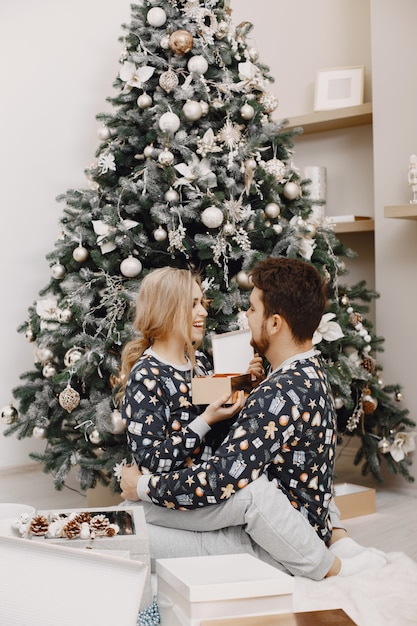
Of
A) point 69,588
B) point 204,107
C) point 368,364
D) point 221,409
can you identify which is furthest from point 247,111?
point 69,588

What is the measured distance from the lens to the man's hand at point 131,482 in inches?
92.1

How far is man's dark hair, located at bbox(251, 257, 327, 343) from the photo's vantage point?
7.40 feet

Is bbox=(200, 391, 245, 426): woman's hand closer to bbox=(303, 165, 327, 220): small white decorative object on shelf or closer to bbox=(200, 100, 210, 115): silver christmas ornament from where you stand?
bbox=(200, 100, 210, 115): silver christmas ornament

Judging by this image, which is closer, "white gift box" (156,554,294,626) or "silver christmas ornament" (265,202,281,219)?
"white gift box" (156,554,294,626)

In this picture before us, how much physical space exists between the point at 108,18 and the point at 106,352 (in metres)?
2.41

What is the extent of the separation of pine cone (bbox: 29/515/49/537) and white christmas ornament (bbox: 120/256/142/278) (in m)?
1.34

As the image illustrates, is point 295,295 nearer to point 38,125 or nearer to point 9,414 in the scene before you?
point 9,414

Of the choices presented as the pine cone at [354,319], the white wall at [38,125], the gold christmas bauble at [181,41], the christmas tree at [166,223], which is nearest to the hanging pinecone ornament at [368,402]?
the christmas tree at [166,223]

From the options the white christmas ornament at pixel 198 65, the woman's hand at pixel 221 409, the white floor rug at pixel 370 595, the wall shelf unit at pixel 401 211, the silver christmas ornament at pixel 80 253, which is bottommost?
the white floor rug at pixel 370 595

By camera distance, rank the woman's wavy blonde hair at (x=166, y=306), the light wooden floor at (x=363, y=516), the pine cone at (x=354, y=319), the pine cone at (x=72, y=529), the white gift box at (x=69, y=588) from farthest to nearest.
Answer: the pine cone at (x=354, y=319)
the light wooden floor at (x=363, y=516)
the woman's wavy blonde hair at (x=166, y=306)
the pine cone at (x=72, y=529)
the white gift box at (x=69, y=588)

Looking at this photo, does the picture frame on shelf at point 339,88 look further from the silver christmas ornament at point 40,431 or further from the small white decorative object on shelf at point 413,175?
the silver christmas ornament at point 40,431

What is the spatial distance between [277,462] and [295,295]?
19.1 inches

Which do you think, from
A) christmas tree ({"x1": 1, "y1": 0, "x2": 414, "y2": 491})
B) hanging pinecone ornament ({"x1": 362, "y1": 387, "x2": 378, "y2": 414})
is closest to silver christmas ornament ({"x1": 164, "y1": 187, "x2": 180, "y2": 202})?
christmas tree ({"x1": 1, "y1": 0, "x2": 414, "y2": 491})

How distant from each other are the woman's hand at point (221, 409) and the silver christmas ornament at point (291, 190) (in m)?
1.22
